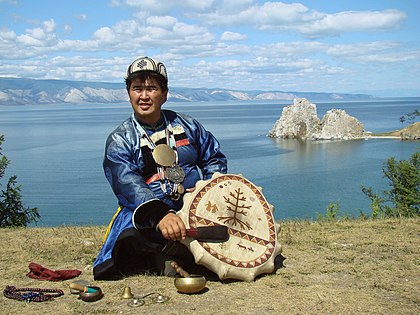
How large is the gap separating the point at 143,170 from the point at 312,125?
100950mm

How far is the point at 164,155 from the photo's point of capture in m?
5.48

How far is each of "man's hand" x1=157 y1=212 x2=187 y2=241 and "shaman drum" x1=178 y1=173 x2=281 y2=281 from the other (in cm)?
13

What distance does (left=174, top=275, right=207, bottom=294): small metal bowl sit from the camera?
187 inches

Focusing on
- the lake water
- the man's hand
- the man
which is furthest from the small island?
the man's hand

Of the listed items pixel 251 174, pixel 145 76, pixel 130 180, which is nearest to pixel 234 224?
pixel 130 180

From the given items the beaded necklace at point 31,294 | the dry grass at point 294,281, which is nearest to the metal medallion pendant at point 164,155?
the dry grass at point 294,281

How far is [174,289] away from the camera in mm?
4977

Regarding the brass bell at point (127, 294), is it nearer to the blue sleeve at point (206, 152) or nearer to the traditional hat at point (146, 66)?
the blue sleeve at point (206, 152)

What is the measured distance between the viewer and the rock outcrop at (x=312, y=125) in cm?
9739

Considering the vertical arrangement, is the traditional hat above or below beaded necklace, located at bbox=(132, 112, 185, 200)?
above

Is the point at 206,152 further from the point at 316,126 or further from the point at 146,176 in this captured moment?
the point at 316,126

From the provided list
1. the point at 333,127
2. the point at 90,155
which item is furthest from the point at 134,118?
the point at 333,127

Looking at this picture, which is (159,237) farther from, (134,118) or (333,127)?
(333,127)

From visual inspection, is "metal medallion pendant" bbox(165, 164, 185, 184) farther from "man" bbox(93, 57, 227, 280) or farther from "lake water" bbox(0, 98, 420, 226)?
"lake water" bbox(0, 98, 420, 226)
